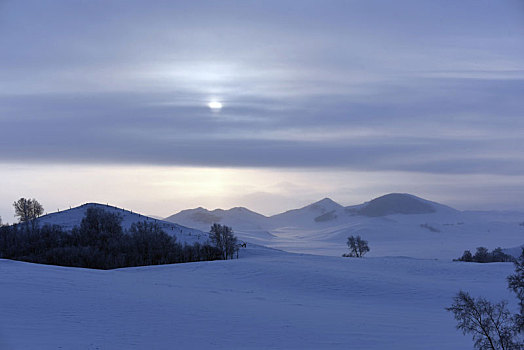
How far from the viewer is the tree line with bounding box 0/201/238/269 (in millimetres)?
53969

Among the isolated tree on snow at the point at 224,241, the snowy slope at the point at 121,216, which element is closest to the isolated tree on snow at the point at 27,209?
the snowy slope at the point at 121,216

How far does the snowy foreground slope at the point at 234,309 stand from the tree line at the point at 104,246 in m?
14.6

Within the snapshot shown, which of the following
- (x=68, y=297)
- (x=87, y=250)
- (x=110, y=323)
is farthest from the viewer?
(x=87, y=250)

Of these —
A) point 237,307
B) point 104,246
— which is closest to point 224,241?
point 104,246

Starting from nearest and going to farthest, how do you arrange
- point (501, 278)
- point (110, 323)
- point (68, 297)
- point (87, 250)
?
1. point (110, 323)
2. point (68, 297)
3. point (501, 278)
4. point (87, 250)

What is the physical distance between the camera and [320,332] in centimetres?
2103

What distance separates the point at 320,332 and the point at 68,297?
Answer: 11.2 metres

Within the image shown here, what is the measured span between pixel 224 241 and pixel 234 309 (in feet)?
119

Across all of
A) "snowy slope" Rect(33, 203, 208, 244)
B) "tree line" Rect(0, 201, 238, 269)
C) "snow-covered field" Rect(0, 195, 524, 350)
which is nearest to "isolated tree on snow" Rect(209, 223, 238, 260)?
"tree line" Rect(0, 201, 238, 269)

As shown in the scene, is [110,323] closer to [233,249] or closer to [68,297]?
[68,297]

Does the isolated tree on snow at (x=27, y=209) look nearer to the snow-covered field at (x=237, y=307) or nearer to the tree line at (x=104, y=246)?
the tree line at (x=104, y=246)

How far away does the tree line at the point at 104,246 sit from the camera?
54.0m

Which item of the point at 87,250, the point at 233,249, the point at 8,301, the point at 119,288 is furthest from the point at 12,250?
the point at 8,301

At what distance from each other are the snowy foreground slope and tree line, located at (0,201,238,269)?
14605mm
